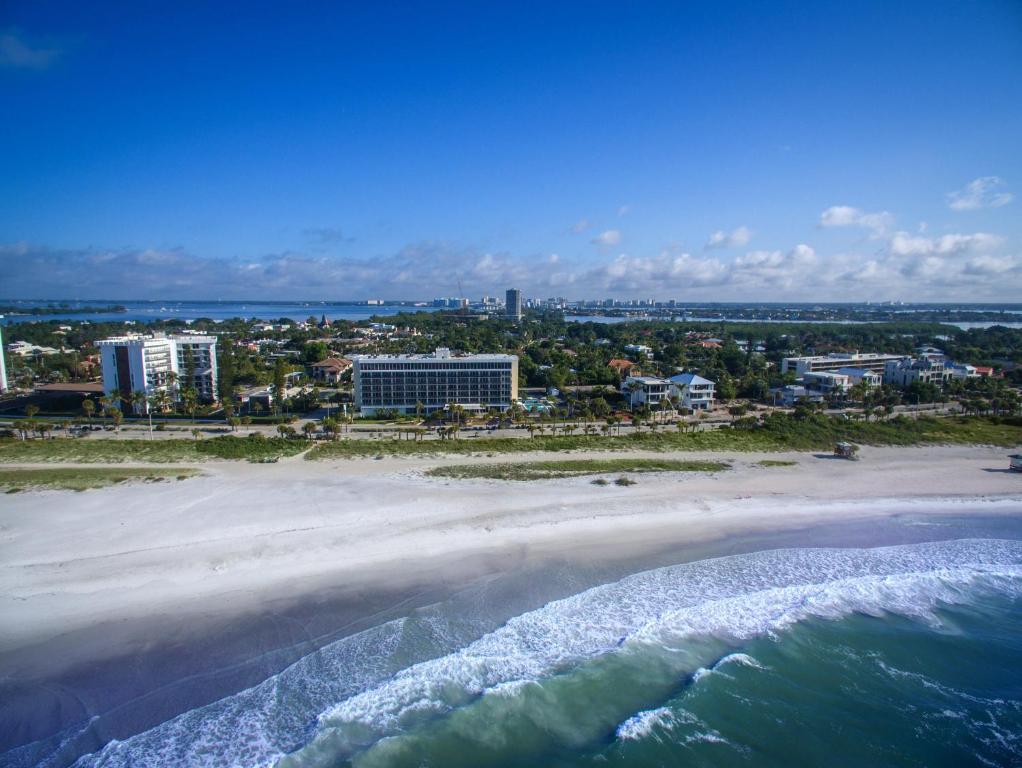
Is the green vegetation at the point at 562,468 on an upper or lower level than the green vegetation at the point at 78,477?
lower

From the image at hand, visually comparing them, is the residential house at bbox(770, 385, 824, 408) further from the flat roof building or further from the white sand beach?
the white sand beach

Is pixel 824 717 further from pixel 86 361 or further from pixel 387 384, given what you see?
pixel 86 361

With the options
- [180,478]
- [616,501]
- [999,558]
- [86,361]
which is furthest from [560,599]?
[86,361]

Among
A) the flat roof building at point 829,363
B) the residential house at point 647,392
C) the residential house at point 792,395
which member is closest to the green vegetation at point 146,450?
the residential house at point 647,392

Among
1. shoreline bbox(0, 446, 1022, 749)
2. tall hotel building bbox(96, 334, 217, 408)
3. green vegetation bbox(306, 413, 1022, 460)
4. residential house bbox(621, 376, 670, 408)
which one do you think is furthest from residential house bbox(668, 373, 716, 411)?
tall hotel building bbox(96, 334, 217, 408)

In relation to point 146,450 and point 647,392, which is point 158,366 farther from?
point 647,392

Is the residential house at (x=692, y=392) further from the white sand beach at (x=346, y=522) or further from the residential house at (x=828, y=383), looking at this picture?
the white sand beach at (x=346, y=522)

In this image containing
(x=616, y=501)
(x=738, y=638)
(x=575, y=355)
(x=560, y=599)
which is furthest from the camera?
(x=575, y=355)
